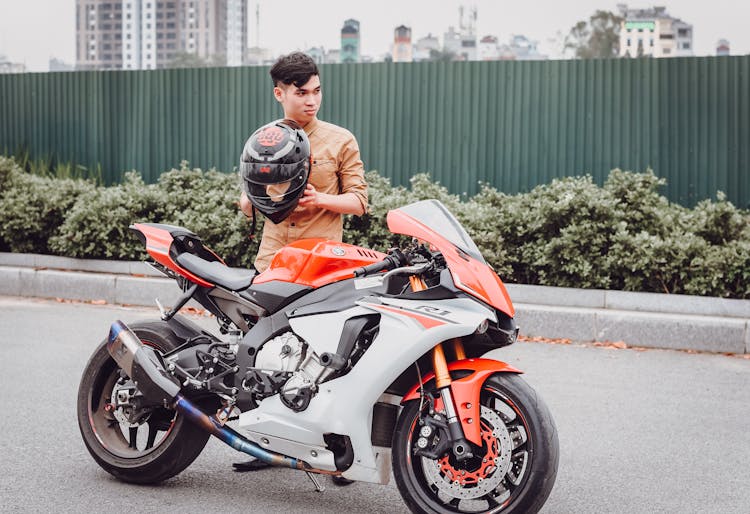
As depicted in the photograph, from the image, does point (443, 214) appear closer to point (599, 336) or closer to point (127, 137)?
point (599, 336)

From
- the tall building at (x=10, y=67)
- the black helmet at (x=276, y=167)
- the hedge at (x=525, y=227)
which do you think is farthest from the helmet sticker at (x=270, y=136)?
the tall building at (x=10, y=67)

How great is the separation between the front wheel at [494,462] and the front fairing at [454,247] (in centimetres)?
33

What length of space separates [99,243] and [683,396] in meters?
6.79

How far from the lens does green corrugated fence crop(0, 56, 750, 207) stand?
12.1 meters

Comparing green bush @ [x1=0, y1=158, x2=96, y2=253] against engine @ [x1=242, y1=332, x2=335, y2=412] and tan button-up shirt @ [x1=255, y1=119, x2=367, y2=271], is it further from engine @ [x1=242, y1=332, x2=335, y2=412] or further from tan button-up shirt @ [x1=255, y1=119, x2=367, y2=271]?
engine @ [x1=242, y1=332, x2=335, y2=412]

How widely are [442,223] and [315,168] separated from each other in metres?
0.89

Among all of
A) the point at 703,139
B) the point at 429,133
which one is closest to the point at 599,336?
the point at 703,139

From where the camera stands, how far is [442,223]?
4.01 metres

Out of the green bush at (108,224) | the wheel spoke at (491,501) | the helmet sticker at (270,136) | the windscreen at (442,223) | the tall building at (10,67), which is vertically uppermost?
the tall building at (10,67)

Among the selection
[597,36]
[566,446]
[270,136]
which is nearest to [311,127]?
[270,136]

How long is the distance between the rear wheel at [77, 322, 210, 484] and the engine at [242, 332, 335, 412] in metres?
0.54

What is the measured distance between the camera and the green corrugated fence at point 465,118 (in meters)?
12.1

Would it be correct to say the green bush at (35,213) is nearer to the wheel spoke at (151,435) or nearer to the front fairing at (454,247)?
the wheel spoke at (151,435)

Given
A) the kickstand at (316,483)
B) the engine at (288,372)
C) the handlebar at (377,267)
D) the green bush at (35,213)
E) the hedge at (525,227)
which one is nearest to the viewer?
the handlebar at (377,267)
